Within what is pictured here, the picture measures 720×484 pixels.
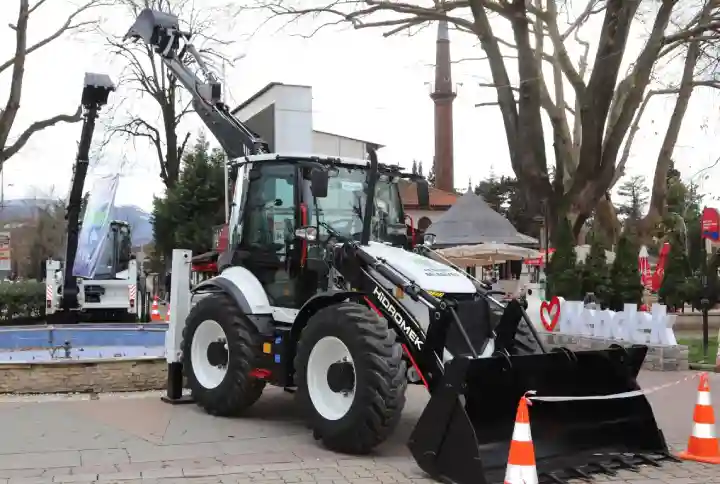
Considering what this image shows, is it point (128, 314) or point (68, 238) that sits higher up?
point (68, 238)

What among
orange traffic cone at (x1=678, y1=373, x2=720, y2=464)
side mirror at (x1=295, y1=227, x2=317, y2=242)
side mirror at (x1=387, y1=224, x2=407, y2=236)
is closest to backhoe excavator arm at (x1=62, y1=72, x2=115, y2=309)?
side mirror at (x1=387, y1=224, x2=407, y2=236)

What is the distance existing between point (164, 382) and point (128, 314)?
11546 mm

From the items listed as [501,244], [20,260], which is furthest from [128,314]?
[20,260]

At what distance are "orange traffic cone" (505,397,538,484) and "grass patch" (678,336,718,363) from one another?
9064 millimetres

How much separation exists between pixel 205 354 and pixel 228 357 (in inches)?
27.4

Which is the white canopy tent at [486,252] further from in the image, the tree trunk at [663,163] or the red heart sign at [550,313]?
the red heart sign at [550,313]

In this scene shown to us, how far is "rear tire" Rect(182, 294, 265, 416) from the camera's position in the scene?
27.6ft

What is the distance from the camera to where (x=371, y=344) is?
22.1 feet

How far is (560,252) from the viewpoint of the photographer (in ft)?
55.7

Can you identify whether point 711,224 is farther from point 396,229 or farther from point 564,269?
point 396,229

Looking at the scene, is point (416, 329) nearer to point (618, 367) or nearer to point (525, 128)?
point (618, 367)

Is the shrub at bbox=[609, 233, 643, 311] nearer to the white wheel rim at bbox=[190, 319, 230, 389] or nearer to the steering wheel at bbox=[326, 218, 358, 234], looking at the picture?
the steering wheel at bbox=[326, 218, 358, 234]

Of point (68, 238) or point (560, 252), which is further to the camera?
point (68, 238)

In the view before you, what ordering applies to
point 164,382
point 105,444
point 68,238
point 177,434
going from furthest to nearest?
1. point 68,238
2. point 164,382
3. point 177,434
4. point 105,444
